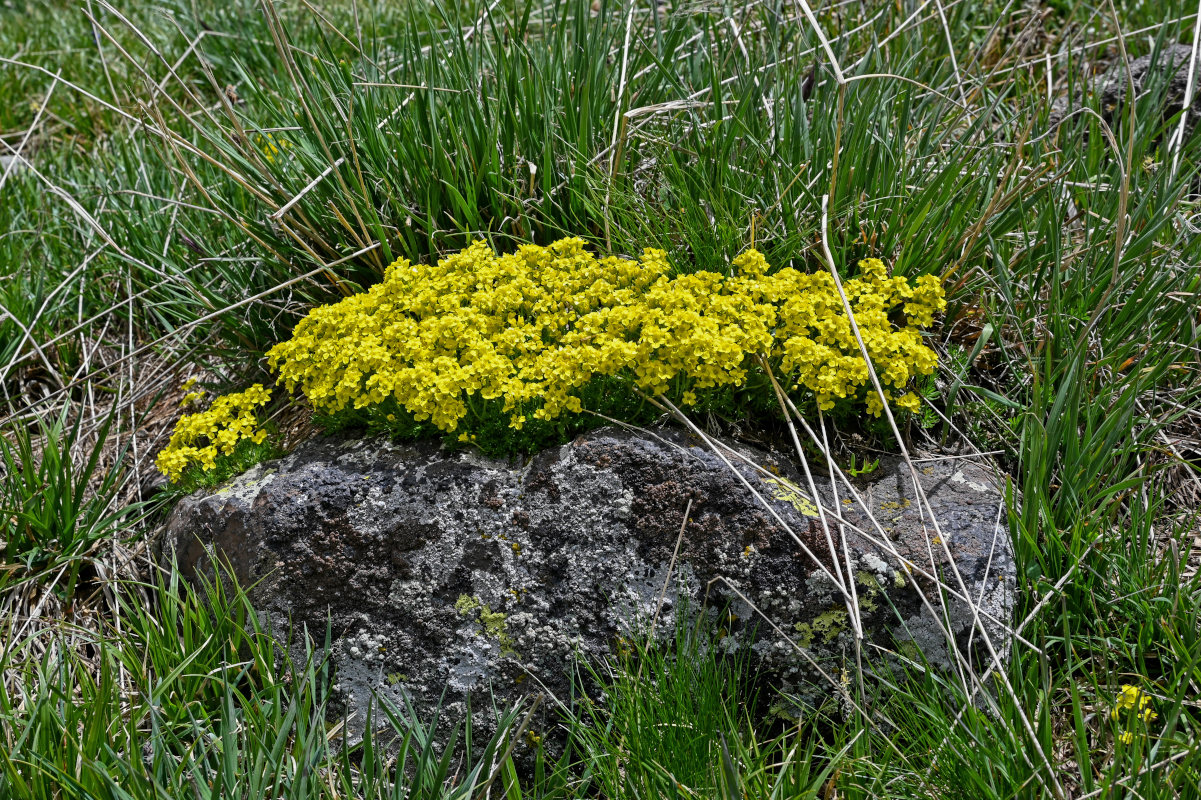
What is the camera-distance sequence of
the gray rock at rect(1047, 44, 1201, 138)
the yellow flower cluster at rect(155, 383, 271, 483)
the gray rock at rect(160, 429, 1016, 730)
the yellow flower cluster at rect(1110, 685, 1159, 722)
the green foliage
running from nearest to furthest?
the yellow flower cluster at rect(1110, 685, 1159, 722) → the gray rock at rect(160, 429, 1016, 730) → the yellow flower cluster at rect(155, 383, 271, 483) → the green foliage → the gray rock at rect(1047, 44, 1201, 138)

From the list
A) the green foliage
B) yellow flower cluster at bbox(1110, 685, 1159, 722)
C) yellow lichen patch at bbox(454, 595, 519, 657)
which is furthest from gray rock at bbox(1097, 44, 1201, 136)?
the green foliage

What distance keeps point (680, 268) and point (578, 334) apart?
1.83ft

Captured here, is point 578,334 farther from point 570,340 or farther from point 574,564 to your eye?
point 574,564

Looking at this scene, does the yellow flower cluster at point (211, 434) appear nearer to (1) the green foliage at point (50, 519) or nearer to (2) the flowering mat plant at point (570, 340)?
(2) the flowering mat plant at point (570, 340)

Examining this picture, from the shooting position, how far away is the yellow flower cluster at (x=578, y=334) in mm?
2377

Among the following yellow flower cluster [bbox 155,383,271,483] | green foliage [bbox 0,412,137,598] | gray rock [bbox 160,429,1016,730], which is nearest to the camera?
gray rock [bbox 160,429,1016,730]

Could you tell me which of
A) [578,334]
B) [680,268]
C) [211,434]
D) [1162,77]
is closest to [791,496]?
[578,334]

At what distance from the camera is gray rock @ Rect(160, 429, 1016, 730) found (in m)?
2.33

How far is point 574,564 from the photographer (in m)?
2.41

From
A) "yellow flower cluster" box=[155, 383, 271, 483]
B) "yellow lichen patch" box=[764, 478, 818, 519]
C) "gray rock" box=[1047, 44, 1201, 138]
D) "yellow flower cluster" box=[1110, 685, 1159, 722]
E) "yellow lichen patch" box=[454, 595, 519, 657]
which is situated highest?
"gray rock" box=[1047, 44, 1201, 138]

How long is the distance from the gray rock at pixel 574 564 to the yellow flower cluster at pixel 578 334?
0.70 ft

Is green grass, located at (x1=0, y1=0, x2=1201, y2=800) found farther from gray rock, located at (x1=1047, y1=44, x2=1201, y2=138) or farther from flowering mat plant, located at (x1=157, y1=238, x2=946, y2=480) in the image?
flowering mat plant, located at (x1=157, y1=238, x2=946, y2=480)

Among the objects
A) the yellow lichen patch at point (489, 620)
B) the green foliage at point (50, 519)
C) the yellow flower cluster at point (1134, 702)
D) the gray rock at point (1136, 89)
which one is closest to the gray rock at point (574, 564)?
the yellow lichen patch at point (489, 620)

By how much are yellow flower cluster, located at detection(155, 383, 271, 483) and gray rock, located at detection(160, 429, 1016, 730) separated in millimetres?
219
